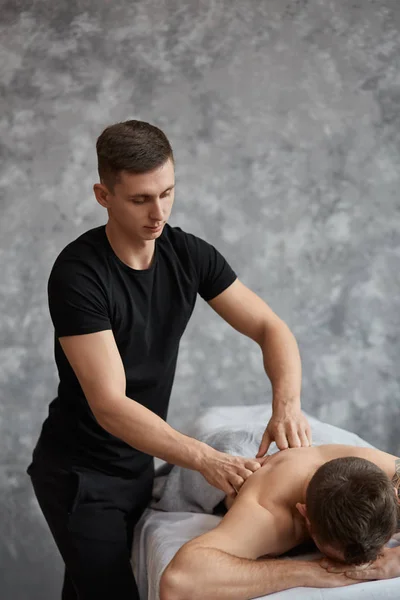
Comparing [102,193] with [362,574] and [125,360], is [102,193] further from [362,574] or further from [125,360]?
[362,574]

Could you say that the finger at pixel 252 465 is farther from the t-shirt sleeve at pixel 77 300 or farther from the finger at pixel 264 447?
the t-shirt sleeve at pixel 77 300

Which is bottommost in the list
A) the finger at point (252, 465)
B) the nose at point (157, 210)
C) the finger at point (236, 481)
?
the finger at point (236, 481)

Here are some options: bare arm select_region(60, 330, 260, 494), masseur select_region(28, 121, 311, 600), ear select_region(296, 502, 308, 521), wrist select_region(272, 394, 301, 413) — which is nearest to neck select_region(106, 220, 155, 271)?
masseur select_region(28, 121, 311, 600)

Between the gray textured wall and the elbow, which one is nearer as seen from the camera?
the elbow

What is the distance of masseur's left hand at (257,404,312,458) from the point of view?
2.14 metres

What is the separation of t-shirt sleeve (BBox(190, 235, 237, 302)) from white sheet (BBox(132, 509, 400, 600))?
61 cm

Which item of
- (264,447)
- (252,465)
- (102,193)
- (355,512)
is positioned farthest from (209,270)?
(355,512)

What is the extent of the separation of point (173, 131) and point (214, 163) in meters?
0.22

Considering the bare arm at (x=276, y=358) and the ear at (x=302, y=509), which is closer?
the ear at (x=302, y=509)

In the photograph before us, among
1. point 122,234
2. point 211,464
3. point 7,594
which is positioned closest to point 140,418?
point 211,464

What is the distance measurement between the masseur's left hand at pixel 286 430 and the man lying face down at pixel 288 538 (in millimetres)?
198

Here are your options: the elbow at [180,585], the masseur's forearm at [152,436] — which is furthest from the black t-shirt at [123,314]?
the elbow at [180,585]

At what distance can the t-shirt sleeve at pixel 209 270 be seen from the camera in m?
2.34

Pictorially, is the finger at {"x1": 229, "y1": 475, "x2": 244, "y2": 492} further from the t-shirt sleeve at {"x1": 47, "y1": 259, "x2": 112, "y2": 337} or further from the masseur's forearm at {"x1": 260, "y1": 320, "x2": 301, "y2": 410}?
the t-shirt sleeve at {"x1": 47, "y1": 259, "x2": 112, "y2": 337}
